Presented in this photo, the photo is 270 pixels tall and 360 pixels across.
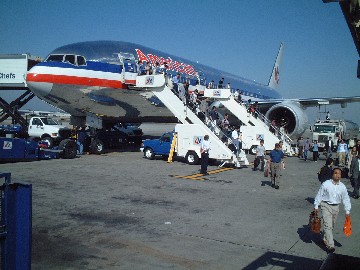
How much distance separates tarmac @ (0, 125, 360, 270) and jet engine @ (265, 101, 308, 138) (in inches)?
404

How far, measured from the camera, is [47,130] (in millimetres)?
22031

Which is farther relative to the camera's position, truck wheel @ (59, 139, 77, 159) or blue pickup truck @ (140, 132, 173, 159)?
blue pickup truck @ (140, 132, 173, 159)

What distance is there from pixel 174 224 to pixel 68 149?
39.3 feet

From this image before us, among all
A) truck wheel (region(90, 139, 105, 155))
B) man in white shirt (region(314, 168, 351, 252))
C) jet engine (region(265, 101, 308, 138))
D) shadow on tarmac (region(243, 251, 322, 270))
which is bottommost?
shadow on tarmac (region(243, 251, 322, 270))

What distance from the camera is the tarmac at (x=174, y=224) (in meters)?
5.14

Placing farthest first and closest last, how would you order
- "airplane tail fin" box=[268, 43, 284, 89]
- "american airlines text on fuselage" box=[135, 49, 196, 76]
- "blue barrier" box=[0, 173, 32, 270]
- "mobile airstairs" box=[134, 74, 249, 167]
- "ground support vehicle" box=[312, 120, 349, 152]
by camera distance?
1. "airplane tail fin" box=[268, 43, 284, 89]
2. "ground support vehicle" box=[312, 120, 349, 152]
3. "american airlines text on fuselage" box=[135, 49, 196, 76]
4. "mobile airstairs" box=[134, 74, 249, 167]
5. "blue barrier" box=[0, 173, 32, 270]

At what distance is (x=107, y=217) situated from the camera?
721 centimetres

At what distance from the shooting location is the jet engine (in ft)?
71.5

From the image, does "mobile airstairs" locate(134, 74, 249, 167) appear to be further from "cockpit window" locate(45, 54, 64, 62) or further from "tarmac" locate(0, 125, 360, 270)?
"tarmac" locate(0, 125, 360, 270)

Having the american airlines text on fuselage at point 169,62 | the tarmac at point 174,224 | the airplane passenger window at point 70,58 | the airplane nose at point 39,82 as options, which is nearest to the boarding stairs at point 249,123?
the american airlines text on fuselage at point 169,62

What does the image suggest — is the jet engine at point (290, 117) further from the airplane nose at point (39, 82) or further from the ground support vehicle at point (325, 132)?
the airplane nose at point (39, 82)

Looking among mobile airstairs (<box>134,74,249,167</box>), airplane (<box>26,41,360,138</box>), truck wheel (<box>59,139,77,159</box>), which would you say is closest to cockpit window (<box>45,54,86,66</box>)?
airplane (<box>26,41,360,138</box>)

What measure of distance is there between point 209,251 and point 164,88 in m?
12.3

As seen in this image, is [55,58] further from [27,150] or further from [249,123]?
[249,123]
